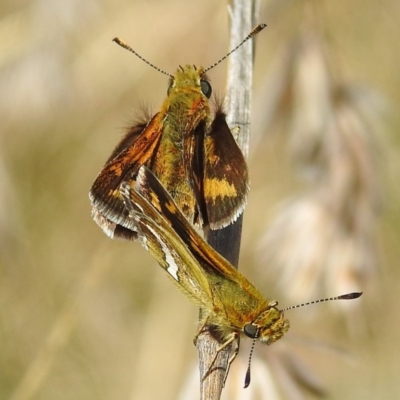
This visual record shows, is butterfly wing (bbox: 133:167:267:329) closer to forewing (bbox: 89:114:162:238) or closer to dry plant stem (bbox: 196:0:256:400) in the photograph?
dry plant stem (bbox: 196:0:256:400)

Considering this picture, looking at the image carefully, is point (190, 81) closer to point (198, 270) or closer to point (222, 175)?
point (222, 175)

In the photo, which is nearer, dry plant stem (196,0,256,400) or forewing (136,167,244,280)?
forewing (136,167,244,280)

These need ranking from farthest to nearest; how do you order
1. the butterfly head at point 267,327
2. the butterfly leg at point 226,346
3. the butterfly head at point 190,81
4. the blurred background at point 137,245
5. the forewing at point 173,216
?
the blurred background at point 137,245 → the butterfly head at point 190,81 → the butterfly head at point 267,327 → the forewing at point 173,216 → the butterfly leg at point 226,346

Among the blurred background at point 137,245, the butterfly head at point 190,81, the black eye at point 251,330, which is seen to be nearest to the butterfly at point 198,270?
the black eye at point 251,330

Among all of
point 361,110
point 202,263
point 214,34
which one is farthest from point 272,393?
point 214,34

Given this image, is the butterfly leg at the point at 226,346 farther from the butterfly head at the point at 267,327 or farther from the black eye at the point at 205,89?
the black eye at the point at 205,89

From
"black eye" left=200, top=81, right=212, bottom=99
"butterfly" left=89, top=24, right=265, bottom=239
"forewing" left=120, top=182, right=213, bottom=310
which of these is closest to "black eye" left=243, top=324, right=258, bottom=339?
"forewing" left=120, top=182, right=213, bottom=310

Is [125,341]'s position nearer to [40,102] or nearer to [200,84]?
[40,102]
